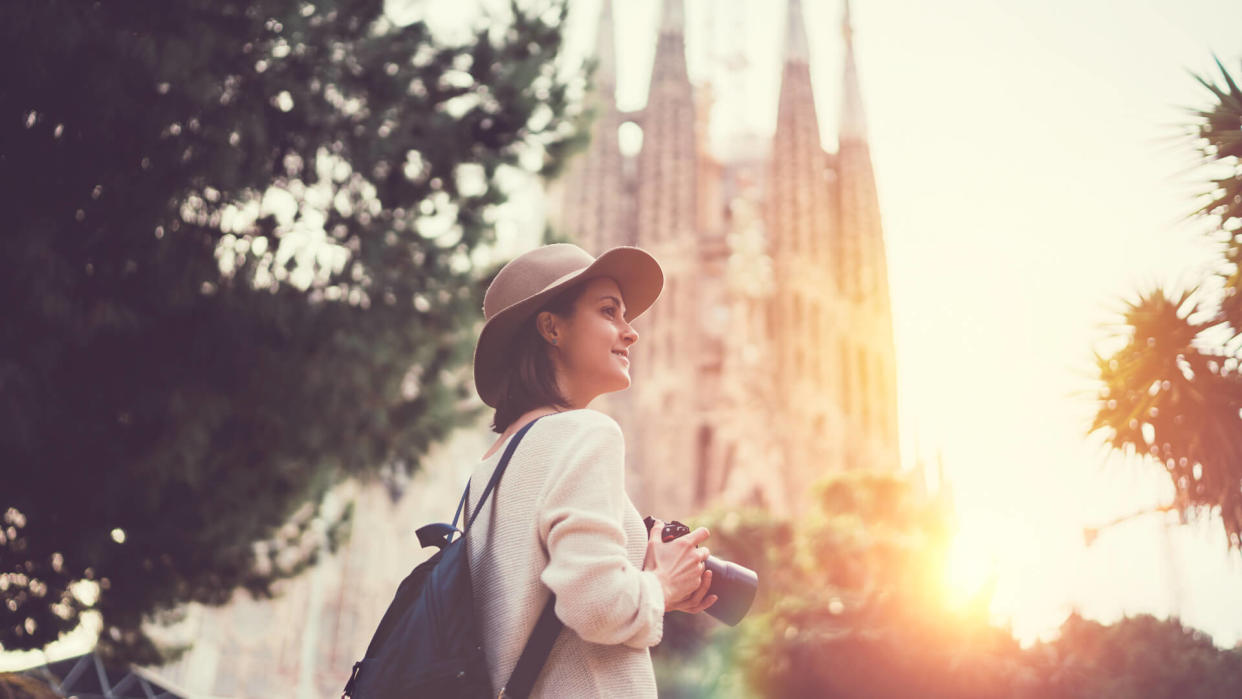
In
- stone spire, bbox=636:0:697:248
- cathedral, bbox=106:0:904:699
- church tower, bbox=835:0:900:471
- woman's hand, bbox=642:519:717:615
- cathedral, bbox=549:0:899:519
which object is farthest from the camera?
church tower, bbox=835:0:900:471

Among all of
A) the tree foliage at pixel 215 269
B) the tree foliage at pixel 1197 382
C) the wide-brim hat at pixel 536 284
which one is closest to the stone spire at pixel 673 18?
the tree foliage at pixel 215 269

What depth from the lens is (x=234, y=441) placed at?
6309mm

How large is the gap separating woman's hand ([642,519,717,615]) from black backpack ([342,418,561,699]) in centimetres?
18

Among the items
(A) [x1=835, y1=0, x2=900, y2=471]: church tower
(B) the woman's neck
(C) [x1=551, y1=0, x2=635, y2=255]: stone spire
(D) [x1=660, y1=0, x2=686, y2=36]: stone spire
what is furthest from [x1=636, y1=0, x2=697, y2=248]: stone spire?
(B) the woman's neck

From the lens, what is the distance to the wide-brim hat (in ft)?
5.71

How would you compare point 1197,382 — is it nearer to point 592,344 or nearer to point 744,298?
point 592,344

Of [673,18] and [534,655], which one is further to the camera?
[673,18]

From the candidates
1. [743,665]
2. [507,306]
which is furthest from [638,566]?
[743,665]

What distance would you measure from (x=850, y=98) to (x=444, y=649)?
122 ft

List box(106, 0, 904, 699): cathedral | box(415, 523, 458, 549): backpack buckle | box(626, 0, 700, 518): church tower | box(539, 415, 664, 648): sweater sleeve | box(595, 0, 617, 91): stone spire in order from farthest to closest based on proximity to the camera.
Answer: box(595, 0, 617, 91): stone spire < box(626, 0, 700, 518): church tower < box(106, 0, 904, 699): cathedral < box(415, 523, 458, 549): backpack buckle < box(539, 415, 664, 648): sweater sleeve

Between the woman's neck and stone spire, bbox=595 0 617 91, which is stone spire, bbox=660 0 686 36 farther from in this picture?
the woman's neck

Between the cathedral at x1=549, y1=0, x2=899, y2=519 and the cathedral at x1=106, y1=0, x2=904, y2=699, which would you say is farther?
the cathedral at x1=549, y1=0, x2=899, y2=519

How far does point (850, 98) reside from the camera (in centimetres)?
3650

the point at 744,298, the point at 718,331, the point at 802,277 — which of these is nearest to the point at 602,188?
the point at 744,298
